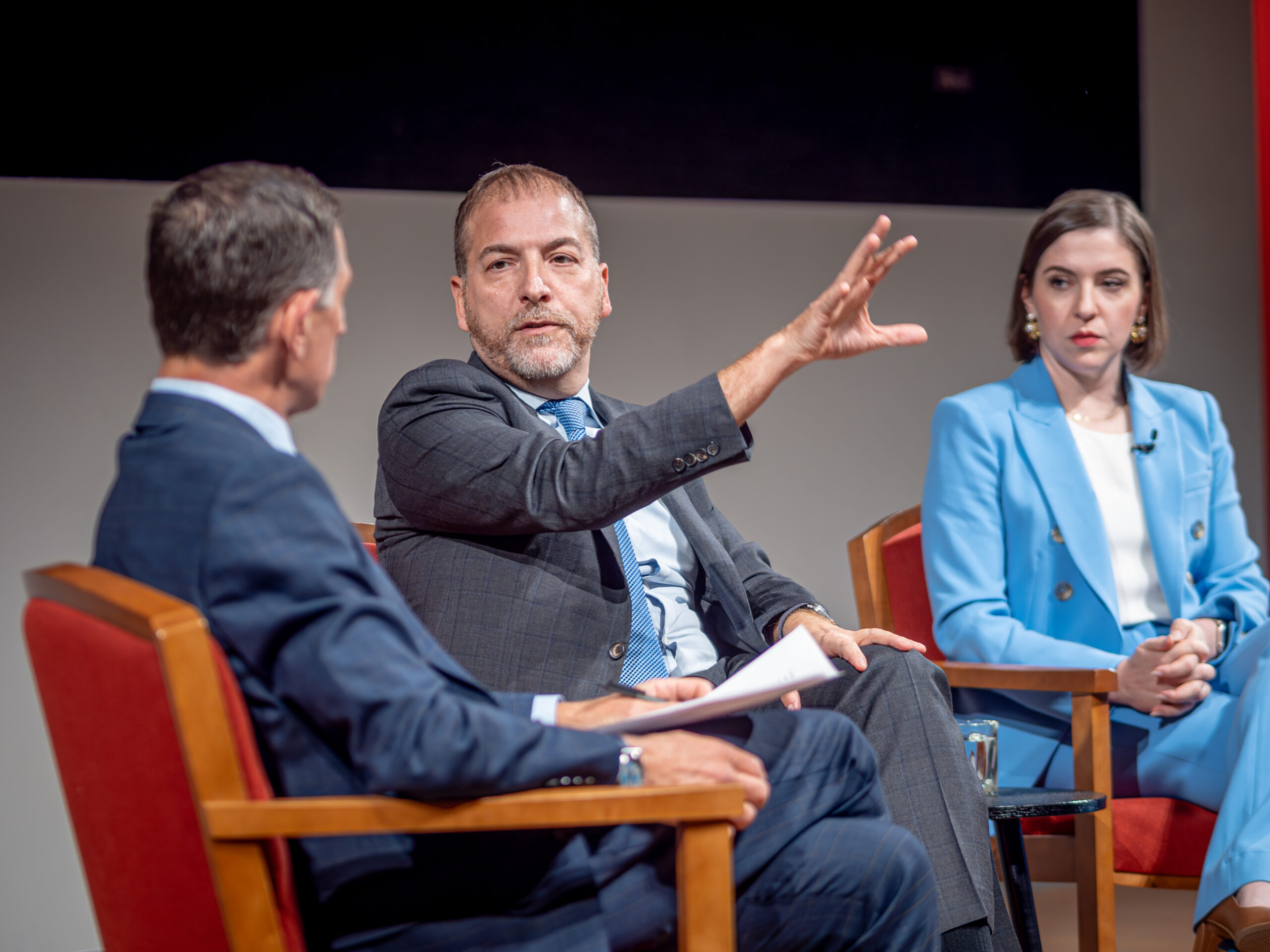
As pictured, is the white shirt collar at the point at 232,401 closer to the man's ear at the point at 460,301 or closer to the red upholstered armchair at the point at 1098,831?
the man's ear at the point at 460,301

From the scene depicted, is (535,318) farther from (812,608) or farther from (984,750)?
(984,750)

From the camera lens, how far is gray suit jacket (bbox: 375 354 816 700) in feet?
5.29

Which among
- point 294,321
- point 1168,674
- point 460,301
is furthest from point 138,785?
point 1168,674

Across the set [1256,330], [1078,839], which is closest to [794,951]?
[1078,839]

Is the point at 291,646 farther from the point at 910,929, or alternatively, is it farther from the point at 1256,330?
the point at 1256,330

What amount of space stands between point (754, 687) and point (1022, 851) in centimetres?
109

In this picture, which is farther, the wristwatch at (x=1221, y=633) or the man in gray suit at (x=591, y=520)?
the wristwatch at (x=1221, y=633)

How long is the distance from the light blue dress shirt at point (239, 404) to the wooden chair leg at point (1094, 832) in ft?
5.21

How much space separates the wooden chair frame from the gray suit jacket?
58cm

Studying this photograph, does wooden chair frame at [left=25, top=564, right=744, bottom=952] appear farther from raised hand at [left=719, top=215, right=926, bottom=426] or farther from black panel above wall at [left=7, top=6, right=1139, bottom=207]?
black panel above wall at [left=7, top=6, right=1139, bottom=207]

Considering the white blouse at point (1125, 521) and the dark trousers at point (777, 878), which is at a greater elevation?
the white blouse at point (1125, 521)

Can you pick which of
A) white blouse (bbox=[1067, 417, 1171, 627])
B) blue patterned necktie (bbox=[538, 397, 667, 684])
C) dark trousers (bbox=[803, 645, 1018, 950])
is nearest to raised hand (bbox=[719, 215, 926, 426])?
blue patterned necktie (bbox=[538, 397, 667, 684])

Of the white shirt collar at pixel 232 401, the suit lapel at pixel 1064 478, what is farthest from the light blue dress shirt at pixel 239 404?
the suit lapel at pixel 1064 478

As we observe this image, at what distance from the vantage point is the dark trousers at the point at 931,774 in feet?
5.23
